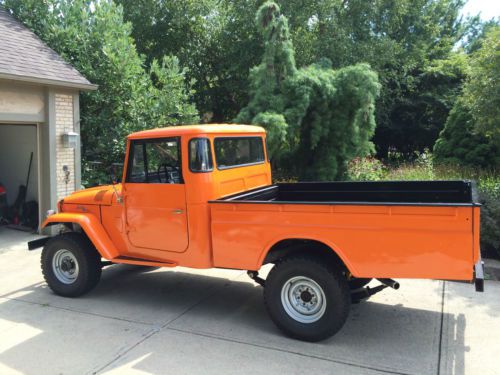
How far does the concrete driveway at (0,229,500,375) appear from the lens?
13.0 feet

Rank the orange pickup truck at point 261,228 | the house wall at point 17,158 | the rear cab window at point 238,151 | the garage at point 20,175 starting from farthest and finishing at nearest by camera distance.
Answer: the house wall at point 17,158
the garage at point 20,175
the rear cab window at point 238,151
the orange pickup truck at point 261,228

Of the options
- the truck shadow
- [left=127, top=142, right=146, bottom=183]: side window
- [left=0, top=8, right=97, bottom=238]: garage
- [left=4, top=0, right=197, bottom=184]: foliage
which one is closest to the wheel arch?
the truck shadow

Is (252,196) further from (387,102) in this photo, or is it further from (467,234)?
(387,102)

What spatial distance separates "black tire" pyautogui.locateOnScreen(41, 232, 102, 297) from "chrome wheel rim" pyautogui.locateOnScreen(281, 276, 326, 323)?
8.52 feet

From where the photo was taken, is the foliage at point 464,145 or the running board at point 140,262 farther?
the foliage at point 464,145

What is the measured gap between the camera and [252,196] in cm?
543

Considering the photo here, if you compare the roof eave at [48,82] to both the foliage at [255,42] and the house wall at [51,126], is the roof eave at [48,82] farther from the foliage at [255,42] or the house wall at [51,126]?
the foliage at [255,42]

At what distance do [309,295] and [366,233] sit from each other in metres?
0.89

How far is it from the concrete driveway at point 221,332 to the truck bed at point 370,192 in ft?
4.08

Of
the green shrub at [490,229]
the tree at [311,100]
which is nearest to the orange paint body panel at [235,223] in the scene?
the green shrub at [490,229]

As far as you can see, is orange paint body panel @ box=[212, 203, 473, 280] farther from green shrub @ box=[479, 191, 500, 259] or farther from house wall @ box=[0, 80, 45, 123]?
house wall @ box=[0, 80, 45, 123]

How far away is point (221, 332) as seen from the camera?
15.3 ft

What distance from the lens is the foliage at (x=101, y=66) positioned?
→ 10.6 m

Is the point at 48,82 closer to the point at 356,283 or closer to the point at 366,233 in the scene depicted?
the point at 356,283
